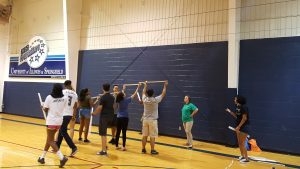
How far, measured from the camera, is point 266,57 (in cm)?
921

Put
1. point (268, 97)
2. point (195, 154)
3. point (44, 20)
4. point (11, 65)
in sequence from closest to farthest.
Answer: point (195, 154) → point (268, 97) → point (44, 20) → point (11, 65)

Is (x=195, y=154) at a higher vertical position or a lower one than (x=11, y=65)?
lower

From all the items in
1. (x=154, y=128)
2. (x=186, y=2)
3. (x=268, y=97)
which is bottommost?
(x=154, y=128)

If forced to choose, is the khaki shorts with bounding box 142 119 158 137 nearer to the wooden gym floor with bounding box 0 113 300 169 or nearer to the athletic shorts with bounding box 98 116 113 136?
the wooden gym floor with bounding box 0 113 300 169

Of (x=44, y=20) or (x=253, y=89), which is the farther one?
(x=44, y=20)

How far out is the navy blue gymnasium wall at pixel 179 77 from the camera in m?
9.94

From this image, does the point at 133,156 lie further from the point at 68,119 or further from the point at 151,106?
the point at 68,119

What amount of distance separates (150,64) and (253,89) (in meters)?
3.79

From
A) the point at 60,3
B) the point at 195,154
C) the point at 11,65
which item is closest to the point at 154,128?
the point at 195,154

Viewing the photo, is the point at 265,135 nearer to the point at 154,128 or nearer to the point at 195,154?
the point at 195,154

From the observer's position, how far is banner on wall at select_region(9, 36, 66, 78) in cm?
1441

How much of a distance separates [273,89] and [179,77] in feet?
10.0

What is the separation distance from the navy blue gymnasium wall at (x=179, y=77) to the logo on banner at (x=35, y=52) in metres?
3.29

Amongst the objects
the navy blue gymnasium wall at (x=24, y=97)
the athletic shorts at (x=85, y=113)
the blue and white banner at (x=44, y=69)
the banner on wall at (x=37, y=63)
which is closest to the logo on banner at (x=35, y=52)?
the banner on wall at (x=37, y=63)
